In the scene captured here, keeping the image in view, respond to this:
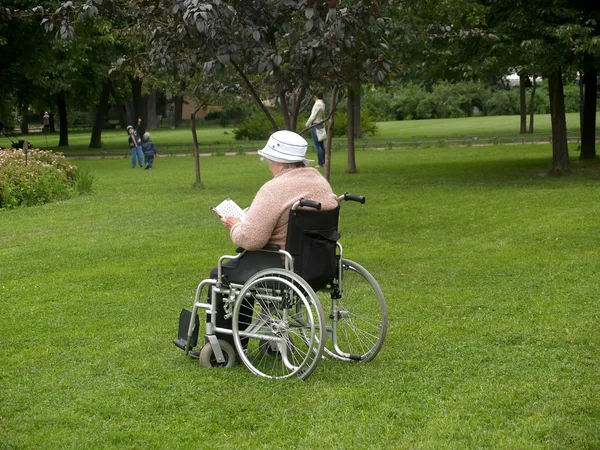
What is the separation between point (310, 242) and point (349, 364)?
901 mm

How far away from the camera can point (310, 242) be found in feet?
20.6

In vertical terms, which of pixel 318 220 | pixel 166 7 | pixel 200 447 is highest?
pixel 166 7

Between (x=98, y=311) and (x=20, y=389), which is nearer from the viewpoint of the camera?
(x=20, y=389)

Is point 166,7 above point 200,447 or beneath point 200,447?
above

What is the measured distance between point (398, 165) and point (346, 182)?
5.33 m

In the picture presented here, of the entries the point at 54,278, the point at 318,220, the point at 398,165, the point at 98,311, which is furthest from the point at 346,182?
the point at 318,220

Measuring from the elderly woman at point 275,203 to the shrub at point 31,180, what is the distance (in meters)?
12.4

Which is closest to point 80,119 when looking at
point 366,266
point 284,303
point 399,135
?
point 399,135

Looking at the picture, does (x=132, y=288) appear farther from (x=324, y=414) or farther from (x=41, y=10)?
(x=324, y=414)

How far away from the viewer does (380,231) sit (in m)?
13.4

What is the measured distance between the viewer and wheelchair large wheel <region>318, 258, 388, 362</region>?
6.54 metres

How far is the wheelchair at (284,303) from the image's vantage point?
20.3ft

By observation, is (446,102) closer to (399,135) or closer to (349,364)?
(399,135)

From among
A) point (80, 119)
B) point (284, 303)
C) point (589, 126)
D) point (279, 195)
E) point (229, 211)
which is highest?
point (80, 119)
